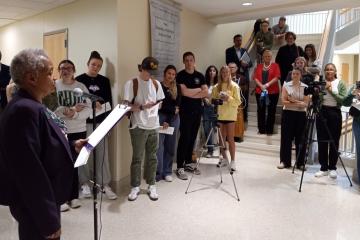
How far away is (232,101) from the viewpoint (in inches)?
157

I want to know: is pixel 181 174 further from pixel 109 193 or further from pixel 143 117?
pixel 143 117

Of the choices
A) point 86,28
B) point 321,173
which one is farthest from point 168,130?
point 321,173

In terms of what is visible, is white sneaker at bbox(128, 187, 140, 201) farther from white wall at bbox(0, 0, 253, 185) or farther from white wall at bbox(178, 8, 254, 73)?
white wall at bbox(178, 8, 254, 73)

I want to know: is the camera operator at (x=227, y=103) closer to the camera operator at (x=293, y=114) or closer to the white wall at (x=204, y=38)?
the camera operator at (x=293, y=114)

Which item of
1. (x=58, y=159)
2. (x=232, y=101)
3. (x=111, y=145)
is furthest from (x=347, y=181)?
(x=58, y=159)

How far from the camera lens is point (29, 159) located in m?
1.11

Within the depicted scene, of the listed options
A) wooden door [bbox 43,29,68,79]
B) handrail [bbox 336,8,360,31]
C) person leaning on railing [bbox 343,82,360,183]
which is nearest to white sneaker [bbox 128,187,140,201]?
wooden door [bbox 43,29,68,79]

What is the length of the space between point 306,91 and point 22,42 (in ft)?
15.1

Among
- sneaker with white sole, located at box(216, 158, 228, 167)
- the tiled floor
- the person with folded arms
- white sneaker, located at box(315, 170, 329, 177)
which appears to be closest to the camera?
the tiled floor

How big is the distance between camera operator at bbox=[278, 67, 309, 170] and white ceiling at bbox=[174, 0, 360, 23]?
101 centimetres

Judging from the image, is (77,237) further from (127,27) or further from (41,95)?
(127,27)

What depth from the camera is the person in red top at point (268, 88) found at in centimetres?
512

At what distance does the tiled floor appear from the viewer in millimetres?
2514

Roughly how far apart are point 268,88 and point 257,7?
1.33 meters
